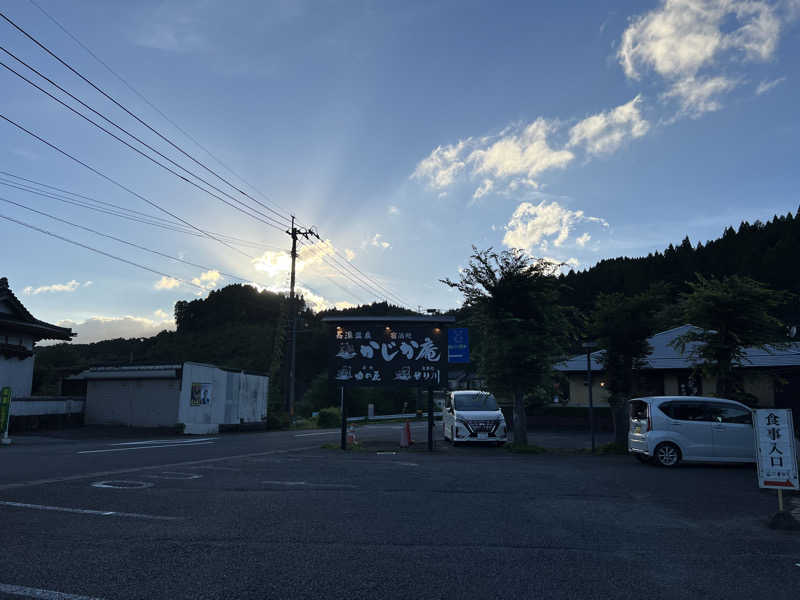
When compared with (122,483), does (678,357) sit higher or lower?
higher

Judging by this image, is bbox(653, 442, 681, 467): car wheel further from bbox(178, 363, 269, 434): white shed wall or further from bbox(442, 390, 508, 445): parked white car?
bbox(178, 363, 269, 434): white shed wall

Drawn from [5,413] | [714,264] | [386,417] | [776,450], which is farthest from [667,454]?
[714,264]

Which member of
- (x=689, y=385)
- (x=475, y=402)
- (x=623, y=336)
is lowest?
(x=475, y=402)

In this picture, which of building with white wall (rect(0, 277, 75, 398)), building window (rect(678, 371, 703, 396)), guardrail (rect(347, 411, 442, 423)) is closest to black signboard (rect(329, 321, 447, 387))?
building window (rect(678, 371, 703, 396))

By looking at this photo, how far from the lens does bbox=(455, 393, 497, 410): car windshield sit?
18.2 metres

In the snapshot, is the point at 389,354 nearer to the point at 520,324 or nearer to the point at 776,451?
the point at 520,324

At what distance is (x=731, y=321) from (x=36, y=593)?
54.9 feet

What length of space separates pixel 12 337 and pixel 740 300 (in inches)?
1298

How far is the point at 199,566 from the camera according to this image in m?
4.55

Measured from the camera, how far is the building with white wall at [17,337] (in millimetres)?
27031

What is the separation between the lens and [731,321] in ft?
49.8

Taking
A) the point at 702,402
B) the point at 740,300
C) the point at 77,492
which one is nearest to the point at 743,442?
the point at 702,402

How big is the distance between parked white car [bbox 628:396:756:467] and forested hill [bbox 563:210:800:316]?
40874 mm

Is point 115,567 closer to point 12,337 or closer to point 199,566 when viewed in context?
point 199,566
